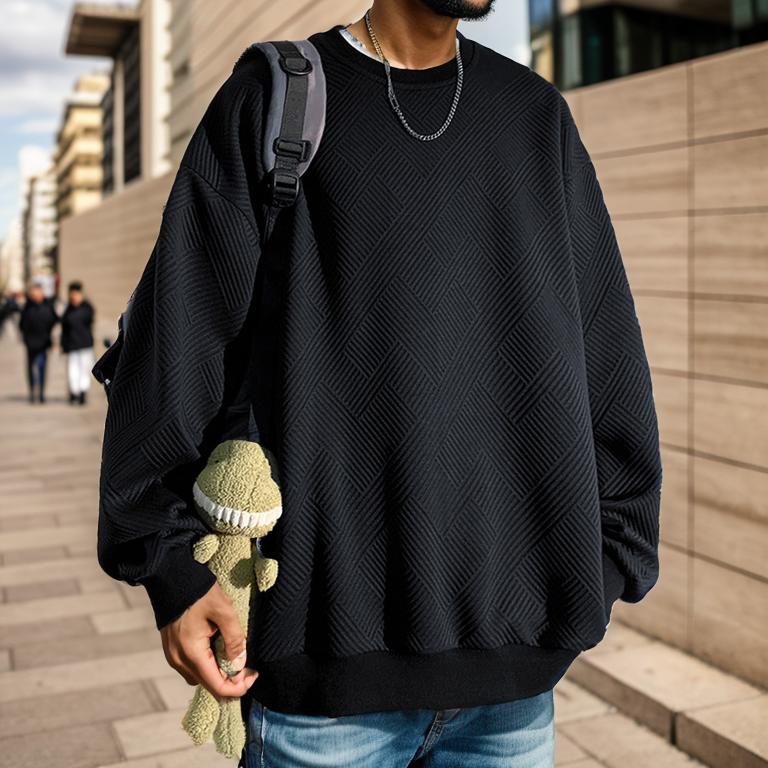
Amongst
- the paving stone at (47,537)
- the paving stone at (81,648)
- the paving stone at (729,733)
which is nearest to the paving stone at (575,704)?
the paving stone at (729,733)

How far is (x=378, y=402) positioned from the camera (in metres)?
1.38

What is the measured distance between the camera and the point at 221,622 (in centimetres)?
133

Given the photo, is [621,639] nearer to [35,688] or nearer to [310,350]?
[35,688]

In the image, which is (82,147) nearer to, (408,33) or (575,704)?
(575,704)

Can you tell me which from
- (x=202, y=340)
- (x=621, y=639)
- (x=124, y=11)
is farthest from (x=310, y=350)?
(x=124, y=11)

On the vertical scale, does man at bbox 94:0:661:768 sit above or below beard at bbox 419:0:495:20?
below

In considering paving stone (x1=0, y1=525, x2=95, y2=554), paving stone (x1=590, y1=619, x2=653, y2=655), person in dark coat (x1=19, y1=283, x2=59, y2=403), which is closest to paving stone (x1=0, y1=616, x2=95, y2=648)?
paving stone (x1=0, y1=525, x2=95, y2=554)

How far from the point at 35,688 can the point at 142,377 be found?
153 inches

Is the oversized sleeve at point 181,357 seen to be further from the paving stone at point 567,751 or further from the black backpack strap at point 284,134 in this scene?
the paving stone at point 567,751

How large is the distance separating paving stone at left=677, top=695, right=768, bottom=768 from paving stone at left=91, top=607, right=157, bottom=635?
286 cm

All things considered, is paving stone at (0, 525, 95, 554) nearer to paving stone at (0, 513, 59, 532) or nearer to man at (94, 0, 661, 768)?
paving stone at (0, 513, 59, 532)

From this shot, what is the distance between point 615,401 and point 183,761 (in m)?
3.02

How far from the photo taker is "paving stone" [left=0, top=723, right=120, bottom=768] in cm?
402

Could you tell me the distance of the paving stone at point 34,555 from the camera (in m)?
7.19
